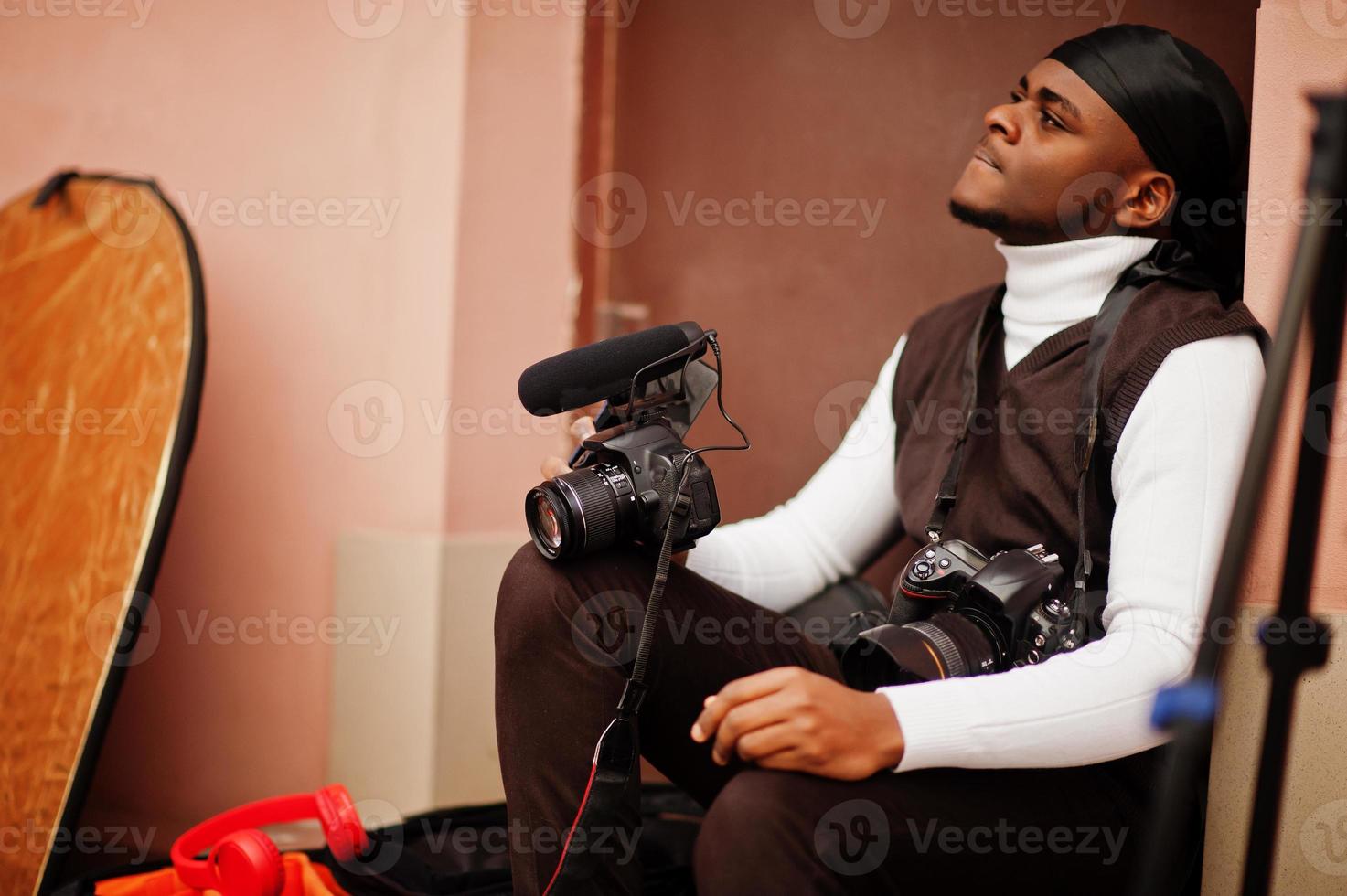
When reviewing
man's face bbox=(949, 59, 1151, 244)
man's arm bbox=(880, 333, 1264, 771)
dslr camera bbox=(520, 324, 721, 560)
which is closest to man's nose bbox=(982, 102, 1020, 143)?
man's face bbox=(949, 59, 1151, 244)

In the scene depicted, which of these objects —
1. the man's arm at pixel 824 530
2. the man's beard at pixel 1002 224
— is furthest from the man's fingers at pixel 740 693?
the man's beard at pixel 1002 224

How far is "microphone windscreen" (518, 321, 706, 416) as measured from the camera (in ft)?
3.54

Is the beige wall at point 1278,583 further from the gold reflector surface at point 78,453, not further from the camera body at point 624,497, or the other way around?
the gold reflector surface at point 78,453

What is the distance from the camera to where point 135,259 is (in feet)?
6.00

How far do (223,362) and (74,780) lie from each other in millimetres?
824

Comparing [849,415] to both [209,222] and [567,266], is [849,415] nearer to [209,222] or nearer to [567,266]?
[567,266]

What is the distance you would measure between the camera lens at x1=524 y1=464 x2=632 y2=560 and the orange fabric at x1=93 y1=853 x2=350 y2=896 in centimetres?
56

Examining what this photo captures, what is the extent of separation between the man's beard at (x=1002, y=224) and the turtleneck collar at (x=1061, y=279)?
0.05ft

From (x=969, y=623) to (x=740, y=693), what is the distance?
0.28 m

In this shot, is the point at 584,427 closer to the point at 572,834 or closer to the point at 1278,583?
the point at 572,834

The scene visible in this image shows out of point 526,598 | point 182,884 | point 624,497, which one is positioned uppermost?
point 624,497

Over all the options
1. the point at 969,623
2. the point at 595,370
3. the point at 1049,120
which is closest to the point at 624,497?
the point at 595,370

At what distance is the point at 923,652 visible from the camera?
1.01 m

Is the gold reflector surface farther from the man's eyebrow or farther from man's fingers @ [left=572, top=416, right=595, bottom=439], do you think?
the man's eyebrow
